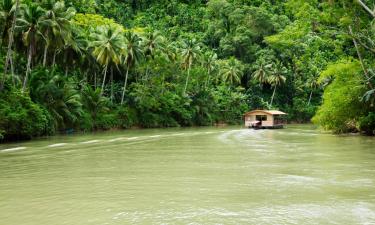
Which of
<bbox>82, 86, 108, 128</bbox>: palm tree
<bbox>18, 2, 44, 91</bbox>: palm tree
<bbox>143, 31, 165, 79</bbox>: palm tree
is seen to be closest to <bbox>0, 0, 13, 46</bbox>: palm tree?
<bbox>18, 2, 44, 91</bbox>: palm tree

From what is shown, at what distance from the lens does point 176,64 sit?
61844 millimetres

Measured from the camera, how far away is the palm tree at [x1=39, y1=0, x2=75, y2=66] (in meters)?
38.7

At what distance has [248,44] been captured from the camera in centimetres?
→ 8800

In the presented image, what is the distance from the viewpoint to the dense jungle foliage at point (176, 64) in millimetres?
28875

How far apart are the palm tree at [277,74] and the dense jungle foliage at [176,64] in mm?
255

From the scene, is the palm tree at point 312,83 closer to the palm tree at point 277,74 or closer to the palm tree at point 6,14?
the palm tree at point 277,74

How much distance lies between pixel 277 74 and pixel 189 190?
7248 cm

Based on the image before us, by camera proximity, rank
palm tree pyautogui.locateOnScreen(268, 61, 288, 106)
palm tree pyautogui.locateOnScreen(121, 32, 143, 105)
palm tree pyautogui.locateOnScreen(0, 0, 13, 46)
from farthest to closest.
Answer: palm tree pyautogui.locateOnScreen(268, 61, 288, 106) → palm tree pyautogui.locateOnScreen(121, 32, 143, 105) → palm tree pyautogui.locateOnScreen(0, 0, 13, 46)

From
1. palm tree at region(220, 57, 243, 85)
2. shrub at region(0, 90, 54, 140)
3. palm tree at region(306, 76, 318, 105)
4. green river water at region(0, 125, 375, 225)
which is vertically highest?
palm tree at region(220, 57, 243, 85)

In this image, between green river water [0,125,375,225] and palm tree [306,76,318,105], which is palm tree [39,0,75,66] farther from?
palm tree [306,76,318,105]

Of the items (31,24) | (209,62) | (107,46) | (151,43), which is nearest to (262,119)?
(151,43)

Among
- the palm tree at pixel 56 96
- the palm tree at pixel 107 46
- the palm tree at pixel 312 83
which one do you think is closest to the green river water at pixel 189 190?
the palm tree at pixel 56 96

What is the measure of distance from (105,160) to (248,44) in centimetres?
7257

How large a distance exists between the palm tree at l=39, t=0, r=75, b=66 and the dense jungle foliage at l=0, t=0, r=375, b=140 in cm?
9
